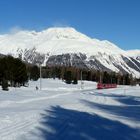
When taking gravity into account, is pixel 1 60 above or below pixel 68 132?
above

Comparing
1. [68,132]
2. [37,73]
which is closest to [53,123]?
[68,132]

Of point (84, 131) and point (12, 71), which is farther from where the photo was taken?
point (12, 71)

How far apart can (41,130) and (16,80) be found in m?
92.9

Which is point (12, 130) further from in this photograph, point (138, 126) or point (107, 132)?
point (138, 126)

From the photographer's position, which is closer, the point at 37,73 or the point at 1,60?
the point at 1,60

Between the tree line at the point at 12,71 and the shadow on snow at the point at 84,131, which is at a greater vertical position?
the tree line at the point at 12,71

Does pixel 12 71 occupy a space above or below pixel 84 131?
above

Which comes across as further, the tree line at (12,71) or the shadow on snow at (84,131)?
the tree line at (12,71)

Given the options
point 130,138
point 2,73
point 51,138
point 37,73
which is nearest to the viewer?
point 51,138

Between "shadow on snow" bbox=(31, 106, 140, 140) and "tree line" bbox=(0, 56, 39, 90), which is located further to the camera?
"tree line" bbox=(0, 56, 39, 90)

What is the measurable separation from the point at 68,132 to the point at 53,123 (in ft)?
10.9

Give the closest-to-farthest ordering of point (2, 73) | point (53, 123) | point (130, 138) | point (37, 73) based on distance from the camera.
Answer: point (130, 138)
point (53, 123)
point (2, 73)
point (37, 73)

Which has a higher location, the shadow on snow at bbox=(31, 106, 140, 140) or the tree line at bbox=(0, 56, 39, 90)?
the tree line at bbox=(0, 56, 39, 90)

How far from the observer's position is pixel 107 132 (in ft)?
66.7
